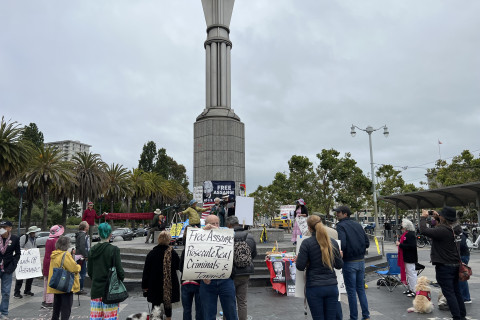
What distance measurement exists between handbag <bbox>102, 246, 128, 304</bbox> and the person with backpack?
166 cm

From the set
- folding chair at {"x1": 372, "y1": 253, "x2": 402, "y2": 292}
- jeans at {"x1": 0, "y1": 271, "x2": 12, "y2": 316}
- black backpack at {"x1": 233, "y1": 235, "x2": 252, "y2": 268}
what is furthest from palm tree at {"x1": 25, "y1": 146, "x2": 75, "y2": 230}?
black backpack at {"x1": 233, "y1": 235, "x2": 252, "y2": 268}

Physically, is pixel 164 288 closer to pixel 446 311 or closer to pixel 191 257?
pixel 191 257

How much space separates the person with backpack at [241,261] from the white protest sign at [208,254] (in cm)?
32

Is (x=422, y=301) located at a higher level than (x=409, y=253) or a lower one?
lower

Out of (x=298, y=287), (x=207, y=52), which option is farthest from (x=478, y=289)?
Result: (x=207, y=52)

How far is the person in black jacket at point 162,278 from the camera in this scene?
5.10 meters

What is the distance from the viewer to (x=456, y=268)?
232 inches

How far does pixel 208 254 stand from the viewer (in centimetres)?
474

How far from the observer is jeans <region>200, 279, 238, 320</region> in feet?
15.3

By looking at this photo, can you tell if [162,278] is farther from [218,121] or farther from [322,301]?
[218,121]

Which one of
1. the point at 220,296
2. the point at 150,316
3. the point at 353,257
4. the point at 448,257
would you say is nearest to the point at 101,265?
the point at 150,316

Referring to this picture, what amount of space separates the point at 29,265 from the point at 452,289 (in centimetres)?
979

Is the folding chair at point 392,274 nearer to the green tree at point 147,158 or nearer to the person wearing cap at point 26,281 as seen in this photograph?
the person wearing cap at point 26,281

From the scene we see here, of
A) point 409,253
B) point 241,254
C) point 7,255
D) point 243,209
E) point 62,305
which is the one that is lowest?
point 62,305
